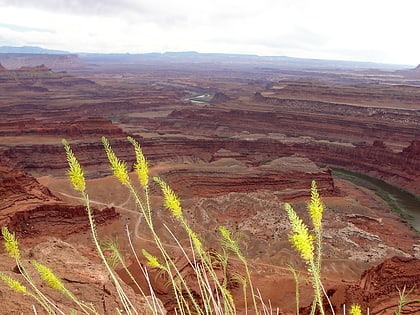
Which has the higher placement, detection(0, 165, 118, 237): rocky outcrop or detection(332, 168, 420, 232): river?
detection(0, 165, 118, 237): rocky outcrop

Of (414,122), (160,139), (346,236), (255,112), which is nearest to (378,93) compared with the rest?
(414,122)

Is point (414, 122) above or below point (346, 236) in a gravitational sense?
above

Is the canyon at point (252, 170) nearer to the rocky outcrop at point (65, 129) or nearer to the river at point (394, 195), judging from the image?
the rocky outcrop at point (65, 129)

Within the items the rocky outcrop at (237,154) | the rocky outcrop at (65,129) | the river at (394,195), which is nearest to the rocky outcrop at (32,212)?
the rocky outcrop at (237,154)

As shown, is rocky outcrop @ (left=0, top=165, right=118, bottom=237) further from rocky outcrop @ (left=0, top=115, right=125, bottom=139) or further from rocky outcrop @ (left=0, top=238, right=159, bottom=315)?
rocky outcrop @ (left=0, top=115, right=125, bottom=139)

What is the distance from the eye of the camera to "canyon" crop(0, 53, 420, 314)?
82.2 feet

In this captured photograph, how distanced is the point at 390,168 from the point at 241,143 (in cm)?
2259

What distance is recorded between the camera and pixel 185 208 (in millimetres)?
32375

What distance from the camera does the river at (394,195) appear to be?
3918 centimetres

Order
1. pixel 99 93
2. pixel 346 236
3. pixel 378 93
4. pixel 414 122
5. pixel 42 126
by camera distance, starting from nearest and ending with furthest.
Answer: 1. pixel 346 236
2. pixel 42 126
3. pixel 414 122
4. pixel 378 93
5. pixel 99 93

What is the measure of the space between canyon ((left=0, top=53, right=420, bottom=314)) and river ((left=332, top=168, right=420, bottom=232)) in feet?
3.52

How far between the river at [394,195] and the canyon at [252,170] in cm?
107

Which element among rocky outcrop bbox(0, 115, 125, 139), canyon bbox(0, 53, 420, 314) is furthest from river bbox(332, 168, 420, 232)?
rocky outcrop bbox(0, 115, 125, 139)

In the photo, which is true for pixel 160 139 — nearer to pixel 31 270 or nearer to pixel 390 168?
pixel 390 168
